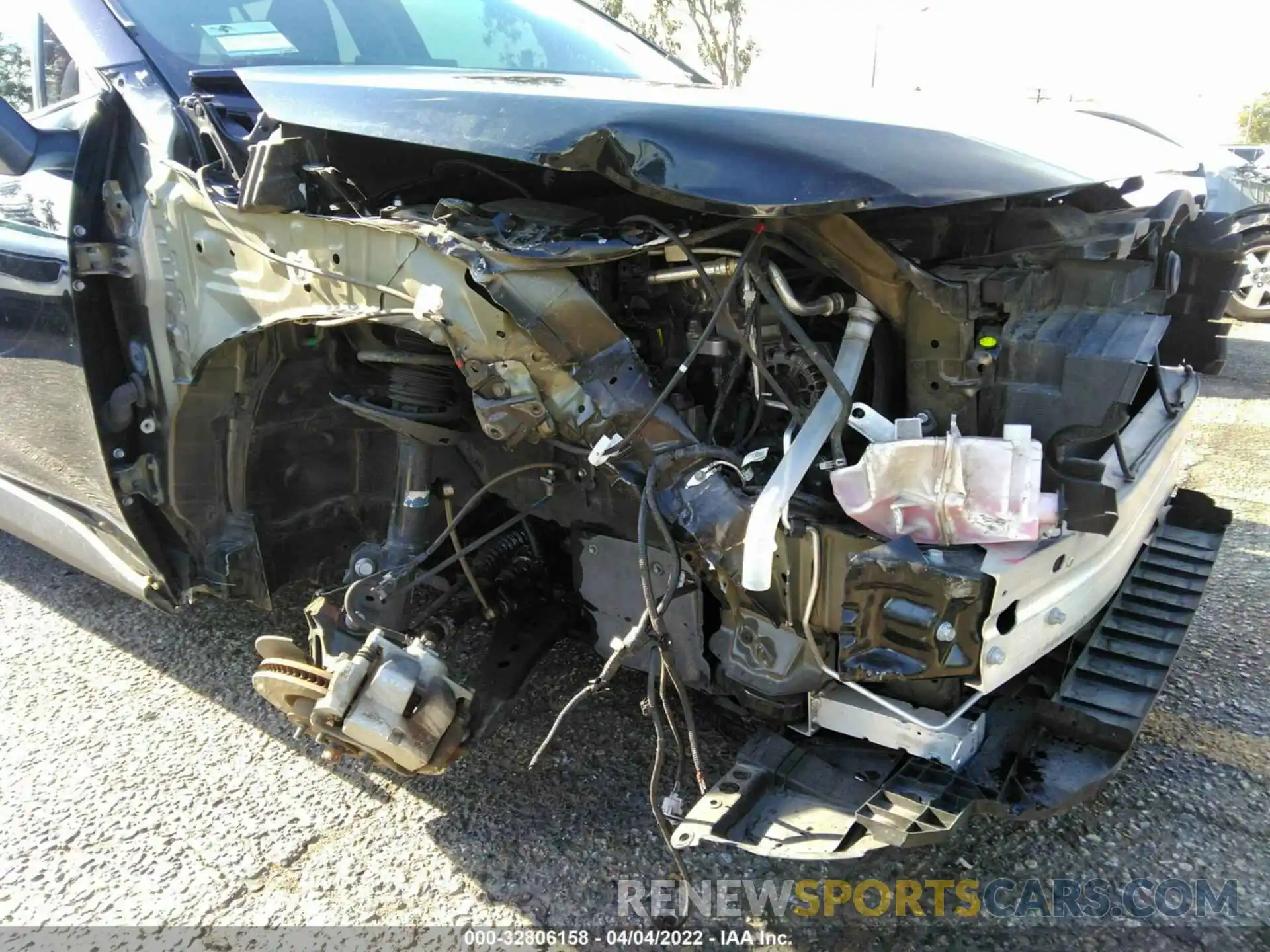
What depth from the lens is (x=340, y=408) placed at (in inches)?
104

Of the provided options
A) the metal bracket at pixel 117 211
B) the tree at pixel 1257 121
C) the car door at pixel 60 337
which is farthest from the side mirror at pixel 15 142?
the tree at pixel 1257 121

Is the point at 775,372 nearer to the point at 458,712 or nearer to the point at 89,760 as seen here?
the point at 458,712

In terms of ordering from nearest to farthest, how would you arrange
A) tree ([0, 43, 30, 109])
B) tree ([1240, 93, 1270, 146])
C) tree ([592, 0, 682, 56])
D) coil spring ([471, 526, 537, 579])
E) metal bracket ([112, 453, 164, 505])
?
metal bracket ([112, 453, 164, 505]) < coil spring ([471, 526, 537, 579]) < tree ([0, 43, 30, 109]) < tree ([592, 0, 682, 56]) < tree ([1240, 93, 1270, 146])

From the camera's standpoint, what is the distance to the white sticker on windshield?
251 centimetres

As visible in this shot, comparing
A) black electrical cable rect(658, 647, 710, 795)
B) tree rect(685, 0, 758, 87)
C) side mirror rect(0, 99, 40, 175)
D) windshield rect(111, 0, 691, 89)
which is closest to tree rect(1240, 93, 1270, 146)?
tree rect(685, 0, 758, 87)

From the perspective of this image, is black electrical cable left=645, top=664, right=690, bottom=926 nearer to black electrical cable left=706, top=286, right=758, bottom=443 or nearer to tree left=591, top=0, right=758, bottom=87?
black electrical cable left=706, top=286, right=758, bottom=443

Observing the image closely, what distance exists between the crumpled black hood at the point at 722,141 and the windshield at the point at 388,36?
0.56m

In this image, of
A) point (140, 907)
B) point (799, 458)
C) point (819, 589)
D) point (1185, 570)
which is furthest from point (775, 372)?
point (140, 907)

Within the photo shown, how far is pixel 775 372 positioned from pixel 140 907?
185 cm

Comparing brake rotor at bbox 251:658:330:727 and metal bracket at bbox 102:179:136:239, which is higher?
metal bracket at bbox 102:179:136:239

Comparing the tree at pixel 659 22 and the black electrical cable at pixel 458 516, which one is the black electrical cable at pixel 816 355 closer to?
the black electrical cable at pixel 458 516

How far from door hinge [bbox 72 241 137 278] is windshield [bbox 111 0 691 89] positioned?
44 centimetres

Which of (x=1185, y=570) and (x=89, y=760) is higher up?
(x=1185, y=570)

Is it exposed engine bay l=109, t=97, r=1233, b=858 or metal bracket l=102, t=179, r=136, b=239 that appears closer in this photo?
exposed engine bay l=109, t=97, r=1233, b=858
